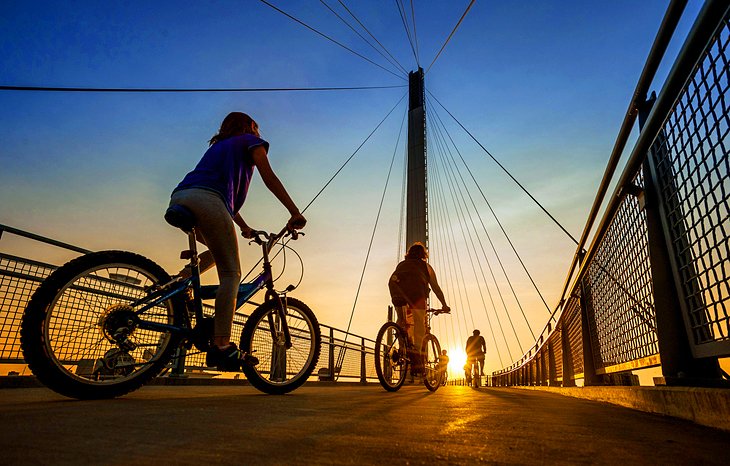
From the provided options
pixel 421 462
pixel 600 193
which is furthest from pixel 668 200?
pixel 421 462

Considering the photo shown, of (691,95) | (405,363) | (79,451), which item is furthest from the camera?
(405,363)

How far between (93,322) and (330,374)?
701cm

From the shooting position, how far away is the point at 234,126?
2.83m

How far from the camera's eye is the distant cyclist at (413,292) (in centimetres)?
511

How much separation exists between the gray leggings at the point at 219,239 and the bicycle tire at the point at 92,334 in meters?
0.24

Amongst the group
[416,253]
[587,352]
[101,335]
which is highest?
[416,253]

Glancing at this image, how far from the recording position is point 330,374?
8812 mm

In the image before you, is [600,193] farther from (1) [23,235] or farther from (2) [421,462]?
(1) [23,235]

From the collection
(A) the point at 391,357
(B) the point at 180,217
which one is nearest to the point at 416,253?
(A) the point at 391,357

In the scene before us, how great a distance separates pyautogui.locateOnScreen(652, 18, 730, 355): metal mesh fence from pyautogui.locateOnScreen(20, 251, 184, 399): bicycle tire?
248cm

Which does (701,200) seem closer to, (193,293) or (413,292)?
(193,293)

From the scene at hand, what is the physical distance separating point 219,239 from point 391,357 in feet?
9.80

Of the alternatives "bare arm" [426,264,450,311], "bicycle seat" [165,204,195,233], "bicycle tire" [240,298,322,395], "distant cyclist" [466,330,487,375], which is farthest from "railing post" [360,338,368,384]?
"bicycle seat" [165,204,195,233]

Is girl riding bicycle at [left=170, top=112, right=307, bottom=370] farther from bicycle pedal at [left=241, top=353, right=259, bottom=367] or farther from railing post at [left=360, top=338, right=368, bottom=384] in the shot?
railing post at [left=360, top=338, right=368, bottom=384]
